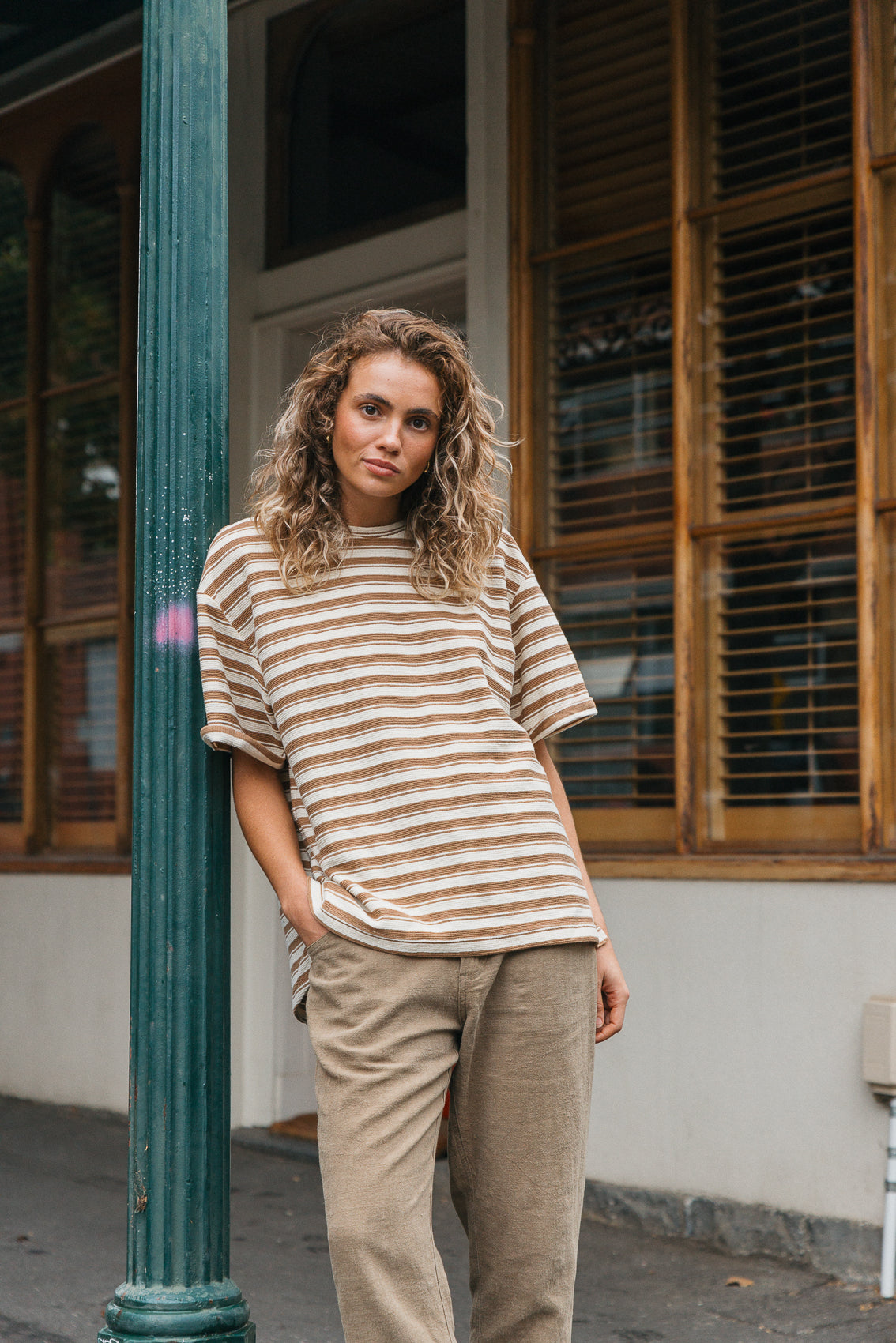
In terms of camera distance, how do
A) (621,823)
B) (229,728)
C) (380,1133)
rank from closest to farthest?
(380,1133)
(229,728)
(621,823)

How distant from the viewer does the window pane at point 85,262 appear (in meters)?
6.65

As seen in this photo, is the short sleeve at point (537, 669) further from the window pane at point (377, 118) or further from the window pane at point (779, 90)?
the window pane at point (377, 118)

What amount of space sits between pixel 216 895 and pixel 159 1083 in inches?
12.4

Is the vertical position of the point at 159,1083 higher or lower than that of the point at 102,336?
lower

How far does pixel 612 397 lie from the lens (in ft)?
16.5

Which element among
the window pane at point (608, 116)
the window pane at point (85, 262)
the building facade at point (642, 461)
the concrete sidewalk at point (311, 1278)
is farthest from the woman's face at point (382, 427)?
the window pane at point (85, 262)

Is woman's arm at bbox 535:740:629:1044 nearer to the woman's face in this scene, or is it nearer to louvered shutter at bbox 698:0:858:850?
the woman's face

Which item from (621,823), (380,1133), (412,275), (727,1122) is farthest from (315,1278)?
(412,275)

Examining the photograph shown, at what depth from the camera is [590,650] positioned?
5.01m

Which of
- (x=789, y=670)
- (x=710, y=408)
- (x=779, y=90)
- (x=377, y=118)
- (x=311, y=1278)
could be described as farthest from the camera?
(x=377, y=118)

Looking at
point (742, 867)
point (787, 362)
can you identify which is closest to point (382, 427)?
point (742, 867)

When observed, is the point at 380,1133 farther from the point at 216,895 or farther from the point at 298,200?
the point at 298,200

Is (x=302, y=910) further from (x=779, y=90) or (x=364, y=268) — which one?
(x=364, y=268)

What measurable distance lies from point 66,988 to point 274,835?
15.2 feet
